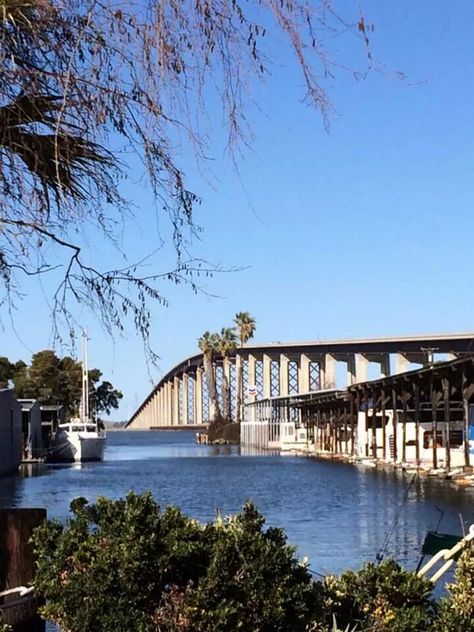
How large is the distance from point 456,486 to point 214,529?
4457cm

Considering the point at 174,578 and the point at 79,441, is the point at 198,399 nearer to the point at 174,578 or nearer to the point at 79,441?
the point at 79,441

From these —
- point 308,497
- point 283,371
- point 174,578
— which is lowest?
point 308,497

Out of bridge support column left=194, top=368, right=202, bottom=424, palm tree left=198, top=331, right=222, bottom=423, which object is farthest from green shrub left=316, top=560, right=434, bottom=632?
bridge support column left=194, top=368, right=202, bottom=424

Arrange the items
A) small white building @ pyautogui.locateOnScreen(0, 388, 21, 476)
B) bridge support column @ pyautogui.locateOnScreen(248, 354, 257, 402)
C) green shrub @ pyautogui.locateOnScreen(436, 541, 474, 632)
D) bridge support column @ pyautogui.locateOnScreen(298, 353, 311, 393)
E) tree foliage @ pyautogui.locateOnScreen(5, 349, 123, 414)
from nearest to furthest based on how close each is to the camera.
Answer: green shrub @ pyautogui.locateOnScreen(436, 541, 474, 632) < small white building @ pyautogui.locateOnScreen(0, 388, 21, 476) < tree foliage @ pyautogui.locateOnScreen(5, 349, 123, 414) < bridge support column @ pyautogui.locateOnScreen(298, 353, 311, 393) < bridge support column @ pyautogui.locateOnScreen(248, 354, 257, 402)

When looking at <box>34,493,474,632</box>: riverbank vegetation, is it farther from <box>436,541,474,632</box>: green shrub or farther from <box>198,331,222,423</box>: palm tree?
<box>198,331,222,423</box>: palm tree

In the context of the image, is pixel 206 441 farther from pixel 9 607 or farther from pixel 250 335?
pixel 9 607

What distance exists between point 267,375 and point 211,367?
9059 mm

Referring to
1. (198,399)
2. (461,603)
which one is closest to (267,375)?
(198,399)

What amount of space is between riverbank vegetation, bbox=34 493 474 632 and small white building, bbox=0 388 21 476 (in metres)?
64.6

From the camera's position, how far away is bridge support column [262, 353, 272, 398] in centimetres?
16625

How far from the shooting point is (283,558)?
5406 mm

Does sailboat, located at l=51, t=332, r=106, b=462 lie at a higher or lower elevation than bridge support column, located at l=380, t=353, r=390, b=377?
lower

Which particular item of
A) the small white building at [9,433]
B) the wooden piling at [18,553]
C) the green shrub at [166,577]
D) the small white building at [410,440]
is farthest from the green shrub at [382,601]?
the small white building at [9,433]

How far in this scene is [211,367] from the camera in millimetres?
167875
